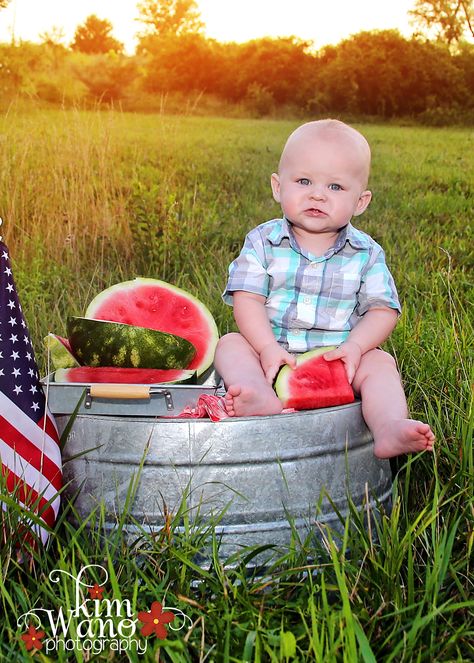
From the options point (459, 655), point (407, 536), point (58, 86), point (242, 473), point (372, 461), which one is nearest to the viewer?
point (459, 655)

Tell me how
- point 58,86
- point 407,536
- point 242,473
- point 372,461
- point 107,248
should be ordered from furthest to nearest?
point 58,86, point 107,248, point 372,461, point 242,473, point 407,536

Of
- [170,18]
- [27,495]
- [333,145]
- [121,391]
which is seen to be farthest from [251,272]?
[170,18]

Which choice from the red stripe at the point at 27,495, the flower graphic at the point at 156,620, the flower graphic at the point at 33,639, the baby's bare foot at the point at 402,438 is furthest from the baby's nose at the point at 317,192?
the flower graphic at the point at 33,639

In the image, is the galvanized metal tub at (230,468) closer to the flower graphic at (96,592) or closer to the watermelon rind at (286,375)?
the watermelon rind at (286,375)

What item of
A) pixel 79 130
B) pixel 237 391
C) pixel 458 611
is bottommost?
pixel 458 611

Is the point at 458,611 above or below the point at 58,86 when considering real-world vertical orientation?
below

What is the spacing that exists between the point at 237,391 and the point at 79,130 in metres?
4.52

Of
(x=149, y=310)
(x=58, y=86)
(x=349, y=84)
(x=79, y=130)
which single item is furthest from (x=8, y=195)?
(x=349, y=84)

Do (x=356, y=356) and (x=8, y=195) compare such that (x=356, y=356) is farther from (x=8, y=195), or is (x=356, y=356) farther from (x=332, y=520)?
(x=8, y=195)

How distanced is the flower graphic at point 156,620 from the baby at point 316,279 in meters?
0.87

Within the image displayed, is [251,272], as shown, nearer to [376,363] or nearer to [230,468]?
[376,363]

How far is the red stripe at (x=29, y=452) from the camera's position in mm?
2445

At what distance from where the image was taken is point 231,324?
412cm

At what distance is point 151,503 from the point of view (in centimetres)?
236
